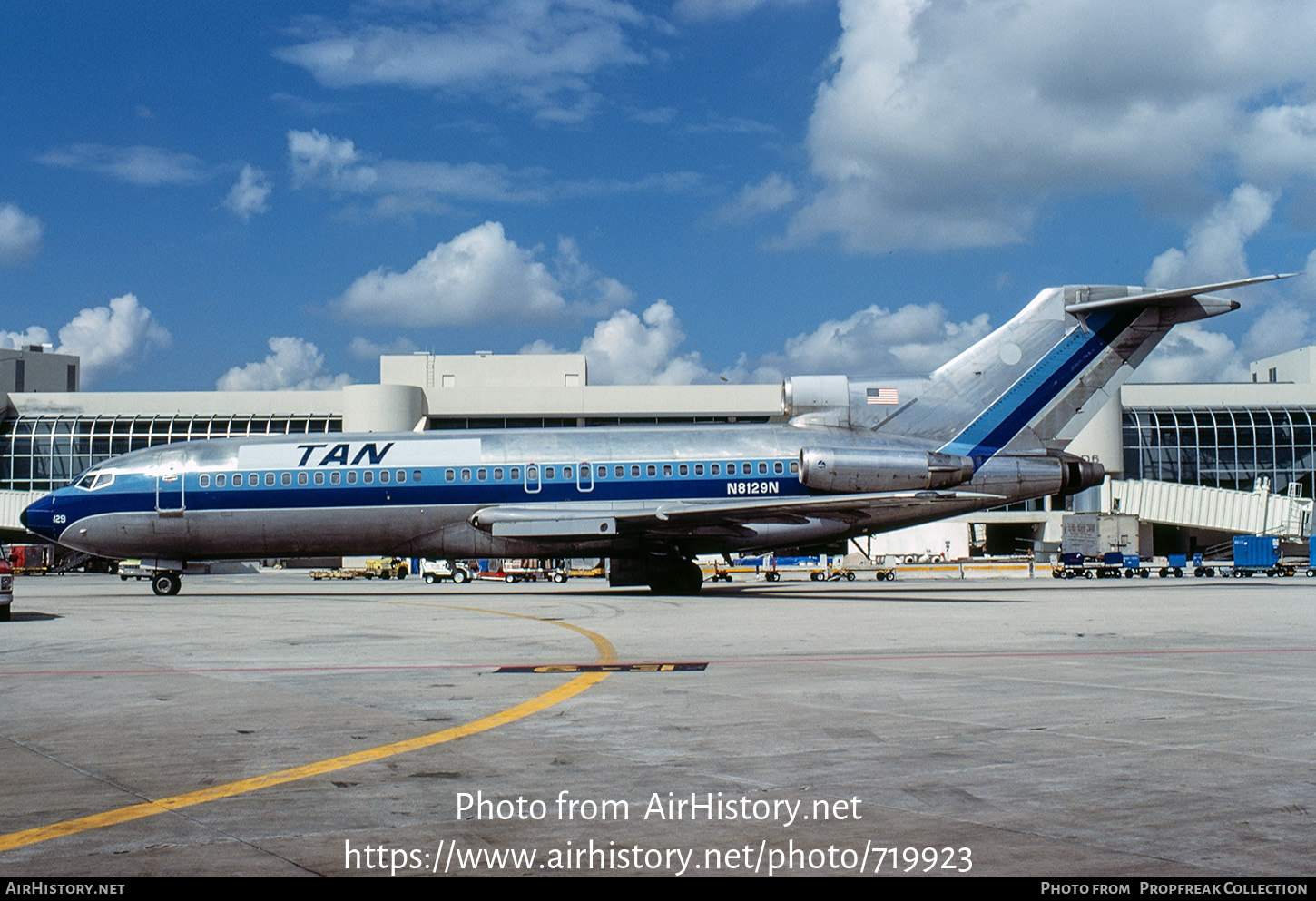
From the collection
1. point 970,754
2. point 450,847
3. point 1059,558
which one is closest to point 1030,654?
point 970,754

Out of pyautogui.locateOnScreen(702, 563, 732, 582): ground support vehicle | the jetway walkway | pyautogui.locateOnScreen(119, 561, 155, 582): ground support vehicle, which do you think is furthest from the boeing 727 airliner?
the jetway walkway

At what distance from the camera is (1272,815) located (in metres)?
6.48

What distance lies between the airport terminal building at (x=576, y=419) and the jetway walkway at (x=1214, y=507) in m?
2.89

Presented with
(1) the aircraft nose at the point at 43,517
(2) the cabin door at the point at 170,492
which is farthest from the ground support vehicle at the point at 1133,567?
(1) the aircraft nose at the point at 43,517

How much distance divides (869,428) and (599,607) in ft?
38.0

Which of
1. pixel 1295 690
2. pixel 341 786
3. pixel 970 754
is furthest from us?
pixel 1295 690

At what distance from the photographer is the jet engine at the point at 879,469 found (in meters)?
31.9

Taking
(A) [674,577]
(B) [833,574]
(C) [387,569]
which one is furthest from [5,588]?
(C) [387,569]

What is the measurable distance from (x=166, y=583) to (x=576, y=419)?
4446 cm

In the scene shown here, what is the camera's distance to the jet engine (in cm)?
3186

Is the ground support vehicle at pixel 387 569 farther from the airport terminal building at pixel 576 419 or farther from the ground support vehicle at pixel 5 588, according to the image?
the ground support vehicle at pixel 5 588

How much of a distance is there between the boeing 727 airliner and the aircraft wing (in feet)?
0.25

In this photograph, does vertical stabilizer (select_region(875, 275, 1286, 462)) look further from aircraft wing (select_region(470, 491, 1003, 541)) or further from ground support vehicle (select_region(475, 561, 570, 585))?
ground support vehicle (select_region(475, 561, 570, 585))
